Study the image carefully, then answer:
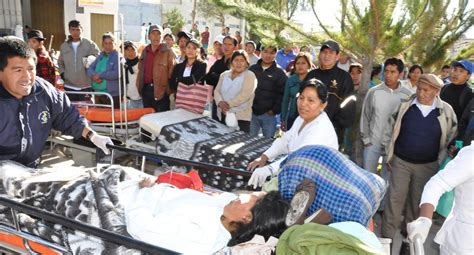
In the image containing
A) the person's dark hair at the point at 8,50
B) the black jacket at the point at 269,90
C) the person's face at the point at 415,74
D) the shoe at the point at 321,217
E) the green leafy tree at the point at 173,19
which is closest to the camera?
the shoe at the point at 321,217

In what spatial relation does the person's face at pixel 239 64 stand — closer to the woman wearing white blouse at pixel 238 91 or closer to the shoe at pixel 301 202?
the woman wearing white blouse at pixel 238 91

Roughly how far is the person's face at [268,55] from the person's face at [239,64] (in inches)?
17.7

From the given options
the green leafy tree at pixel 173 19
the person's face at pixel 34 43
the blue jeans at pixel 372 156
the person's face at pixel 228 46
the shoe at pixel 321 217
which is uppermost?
the green leafy tree at pixel 173 19

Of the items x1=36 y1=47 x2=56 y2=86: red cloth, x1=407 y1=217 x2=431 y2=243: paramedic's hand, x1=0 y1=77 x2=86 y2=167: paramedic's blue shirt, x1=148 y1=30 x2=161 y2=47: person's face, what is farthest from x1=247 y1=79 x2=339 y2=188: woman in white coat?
x1=36 y1=47 x2=56 y2=86: red cloth

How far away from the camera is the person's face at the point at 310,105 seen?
298cm

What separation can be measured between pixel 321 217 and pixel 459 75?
3373 mm

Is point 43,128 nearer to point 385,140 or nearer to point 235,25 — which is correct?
point 385,140

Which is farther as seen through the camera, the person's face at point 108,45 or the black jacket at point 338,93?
the person's face at point 108,45

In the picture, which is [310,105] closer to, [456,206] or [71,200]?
[456,206]

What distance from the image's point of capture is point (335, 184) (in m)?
2.31

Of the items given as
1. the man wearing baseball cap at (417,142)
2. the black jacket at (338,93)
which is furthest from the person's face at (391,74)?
the man wearing baseball cap at (417,142)

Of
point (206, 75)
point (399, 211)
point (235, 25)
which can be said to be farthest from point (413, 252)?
point (235, 25)

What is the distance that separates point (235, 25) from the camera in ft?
102

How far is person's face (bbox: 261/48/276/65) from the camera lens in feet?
16.8
